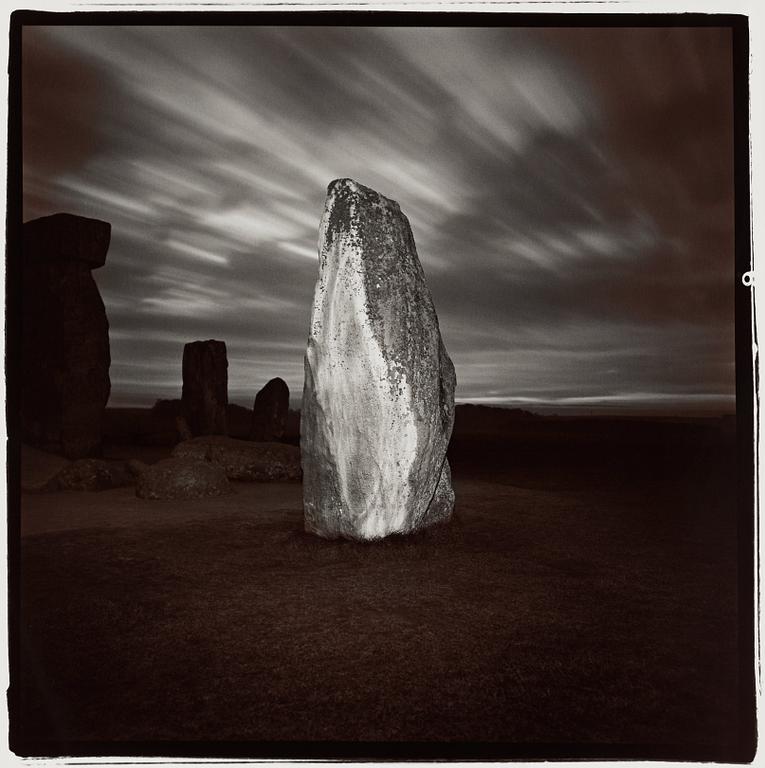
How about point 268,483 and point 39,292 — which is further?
point 39,292

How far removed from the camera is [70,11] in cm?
397

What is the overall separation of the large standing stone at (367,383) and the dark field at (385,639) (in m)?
0.39

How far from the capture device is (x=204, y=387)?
585 inches

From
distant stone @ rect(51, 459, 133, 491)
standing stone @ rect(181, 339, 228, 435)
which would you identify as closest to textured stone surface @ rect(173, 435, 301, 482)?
distant stone @ rect(51, 459, 133, 491)

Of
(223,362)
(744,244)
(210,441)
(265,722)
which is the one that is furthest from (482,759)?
(223,362)

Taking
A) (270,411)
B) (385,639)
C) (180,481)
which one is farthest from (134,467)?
(270,411)

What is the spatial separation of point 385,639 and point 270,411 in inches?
505

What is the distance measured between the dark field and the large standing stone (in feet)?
1.28

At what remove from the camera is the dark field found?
276 cm

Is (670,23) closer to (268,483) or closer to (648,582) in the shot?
(648,582)

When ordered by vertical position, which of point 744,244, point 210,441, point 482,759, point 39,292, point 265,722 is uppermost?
point 39,292

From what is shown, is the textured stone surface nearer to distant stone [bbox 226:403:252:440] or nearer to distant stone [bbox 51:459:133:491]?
distant stone [bbox 51:459:133:491]

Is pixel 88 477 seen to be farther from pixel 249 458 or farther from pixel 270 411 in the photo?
pixel 270 411

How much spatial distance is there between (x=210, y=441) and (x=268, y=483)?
5.55ft
